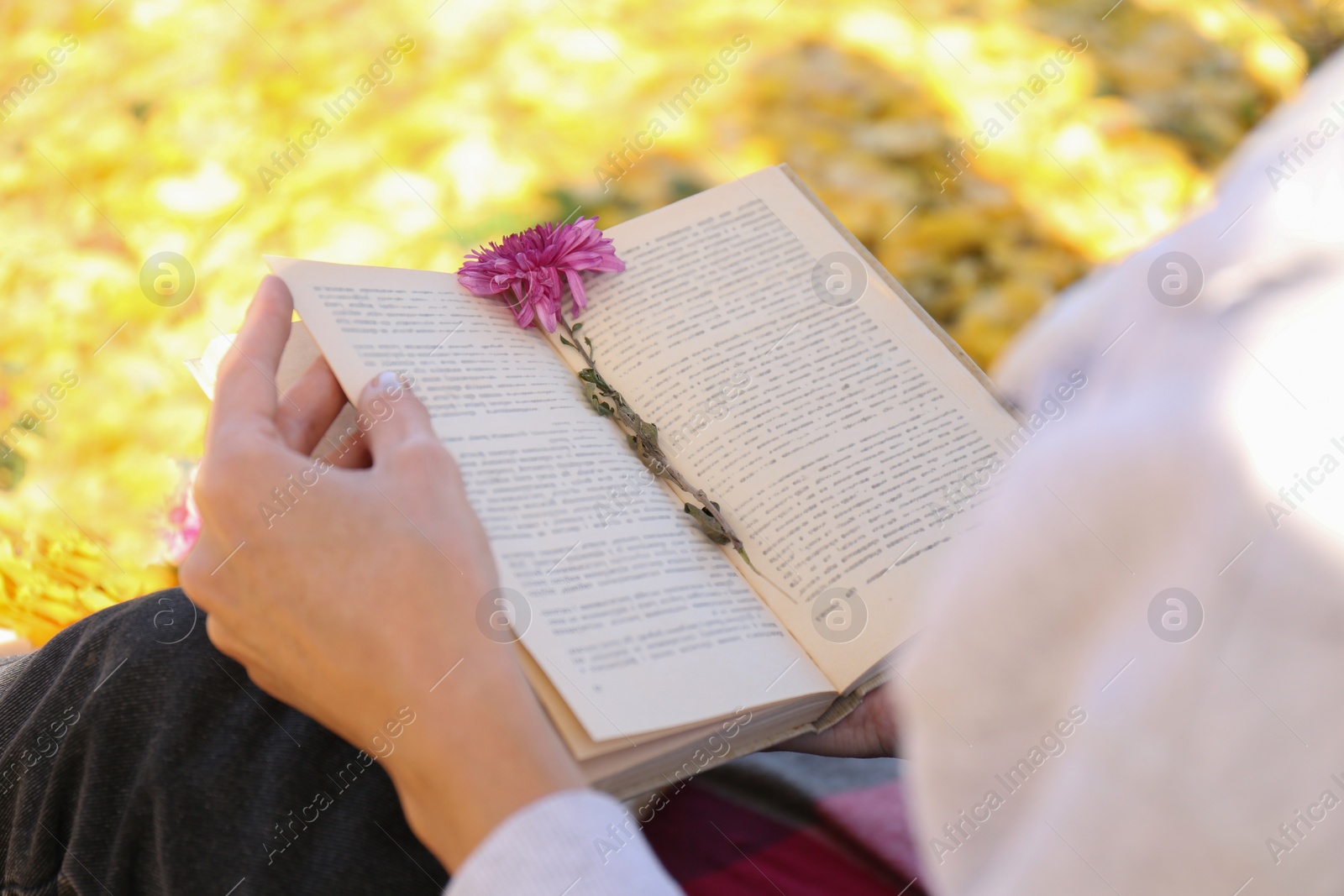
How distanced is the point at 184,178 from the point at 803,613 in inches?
45.0

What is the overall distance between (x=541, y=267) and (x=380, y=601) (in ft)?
1.06

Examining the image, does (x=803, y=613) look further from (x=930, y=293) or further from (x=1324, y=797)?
(x=930, y=293)

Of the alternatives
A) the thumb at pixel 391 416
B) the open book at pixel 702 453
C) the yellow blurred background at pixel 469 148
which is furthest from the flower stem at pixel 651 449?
the yellow blurred background at pixel 469 148

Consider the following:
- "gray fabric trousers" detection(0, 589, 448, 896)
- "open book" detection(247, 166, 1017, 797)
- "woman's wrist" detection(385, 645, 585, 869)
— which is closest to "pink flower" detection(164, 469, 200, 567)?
"gray fabric trousers" detection(0, 589, 448, 896)

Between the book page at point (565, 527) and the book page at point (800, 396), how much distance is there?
4cm

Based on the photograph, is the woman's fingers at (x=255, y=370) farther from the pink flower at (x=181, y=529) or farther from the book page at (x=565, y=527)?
the pink flower at (x=181, y=529)

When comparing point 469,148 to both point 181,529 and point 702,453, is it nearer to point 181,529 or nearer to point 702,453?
point 181,529

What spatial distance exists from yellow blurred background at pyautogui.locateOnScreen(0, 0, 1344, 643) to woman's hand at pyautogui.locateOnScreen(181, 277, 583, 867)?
2.04ft

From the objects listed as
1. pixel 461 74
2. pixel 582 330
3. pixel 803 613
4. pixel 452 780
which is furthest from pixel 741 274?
pixel 461 74

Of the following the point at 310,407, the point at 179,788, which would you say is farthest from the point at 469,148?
the point at 179,788

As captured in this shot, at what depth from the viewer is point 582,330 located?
709mm

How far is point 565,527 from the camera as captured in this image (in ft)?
1.87

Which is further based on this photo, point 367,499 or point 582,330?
point 582,330

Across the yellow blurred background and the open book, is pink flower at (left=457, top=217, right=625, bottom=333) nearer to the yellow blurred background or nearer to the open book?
the open book
